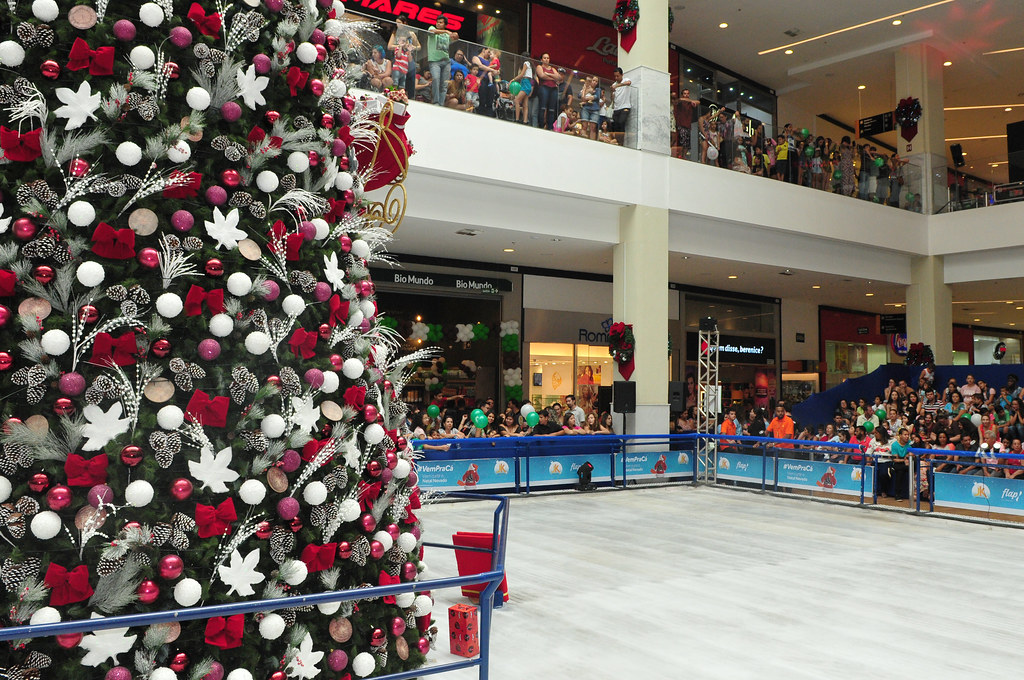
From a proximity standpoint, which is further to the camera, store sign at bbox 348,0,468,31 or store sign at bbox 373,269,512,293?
store sign at bbox 373,269,512,293

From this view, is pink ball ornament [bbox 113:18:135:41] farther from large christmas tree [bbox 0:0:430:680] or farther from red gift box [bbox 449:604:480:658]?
red gift box [bbox 449:604:480:658]

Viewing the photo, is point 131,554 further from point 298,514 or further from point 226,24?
point 226,24

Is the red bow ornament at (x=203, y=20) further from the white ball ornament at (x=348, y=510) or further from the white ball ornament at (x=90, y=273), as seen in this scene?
the white ball ornament at (x=348, y=510)

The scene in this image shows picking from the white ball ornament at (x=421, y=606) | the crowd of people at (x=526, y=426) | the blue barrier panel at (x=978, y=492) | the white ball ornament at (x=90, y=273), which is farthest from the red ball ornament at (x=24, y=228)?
the blue barrier panel at (x=978, y=492)

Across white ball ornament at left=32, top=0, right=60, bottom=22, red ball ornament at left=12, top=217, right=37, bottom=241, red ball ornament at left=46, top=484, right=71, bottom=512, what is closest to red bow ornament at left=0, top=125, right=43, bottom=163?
red ball ornament at left=12, top=217, right=37, bottom=241

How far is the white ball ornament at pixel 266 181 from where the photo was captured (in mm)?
2529

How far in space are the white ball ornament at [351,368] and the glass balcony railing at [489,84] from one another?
8.87 meters

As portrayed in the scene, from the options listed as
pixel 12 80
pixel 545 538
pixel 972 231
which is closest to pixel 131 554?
pixel 12 80

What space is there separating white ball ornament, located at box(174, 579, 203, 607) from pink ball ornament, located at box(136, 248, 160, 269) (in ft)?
2.88

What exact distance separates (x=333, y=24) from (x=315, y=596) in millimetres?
1898

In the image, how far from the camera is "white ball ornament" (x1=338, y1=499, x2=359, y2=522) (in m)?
2.61

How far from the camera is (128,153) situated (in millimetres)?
2307

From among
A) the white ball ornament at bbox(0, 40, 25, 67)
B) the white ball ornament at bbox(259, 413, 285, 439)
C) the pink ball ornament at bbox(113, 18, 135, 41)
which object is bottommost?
the white ball ornament at bbox(259, 413, 285, 439)

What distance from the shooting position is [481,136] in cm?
1247
